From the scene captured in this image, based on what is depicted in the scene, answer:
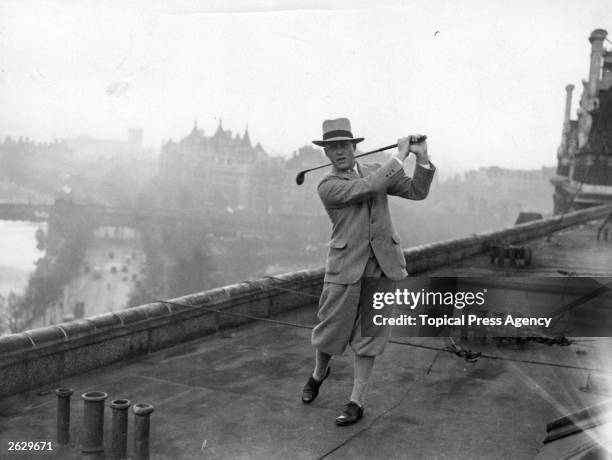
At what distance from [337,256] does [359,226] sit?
0.84 ft

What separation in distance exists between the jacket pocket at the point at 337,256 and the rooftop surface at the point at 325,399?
1014 mm

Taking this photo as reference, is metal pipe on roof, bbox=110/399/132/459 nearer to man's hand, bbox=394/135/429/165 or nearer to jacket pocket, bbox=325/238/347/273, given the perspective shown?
jacket pocket, bbox=325/238/347/273

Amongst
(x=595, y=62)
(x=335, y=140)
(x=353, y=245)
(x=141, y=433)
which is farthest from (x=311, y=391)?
(x=595, y=62)

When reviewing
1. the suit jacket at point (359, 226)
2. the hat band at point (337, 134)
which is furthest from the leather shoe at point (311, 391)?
the hat band at point (337, 134)

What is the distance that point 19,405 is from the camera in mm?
4680

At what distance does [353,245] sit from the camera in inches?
177

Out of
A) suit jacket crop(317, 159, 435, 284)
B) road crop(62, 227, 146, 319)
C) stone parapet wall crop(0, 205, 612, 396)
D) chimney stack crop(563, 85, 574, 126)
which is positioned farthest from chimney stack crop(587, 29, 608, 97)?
road crop(62, 227, 146, 319)

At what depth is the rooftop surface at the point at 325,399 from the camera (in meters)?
4.01

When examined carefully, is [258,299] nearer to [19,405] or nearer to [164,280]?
[19,405]

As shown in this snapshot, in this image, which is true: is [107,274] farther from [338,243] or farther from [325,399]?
[338,243]

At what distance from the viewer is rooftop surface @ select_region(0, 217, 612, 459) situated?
4.01 meters

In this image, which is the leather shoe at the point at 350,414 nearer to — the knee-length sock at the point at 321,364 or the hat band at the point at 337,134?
the knee-length sock at the point at 321,364

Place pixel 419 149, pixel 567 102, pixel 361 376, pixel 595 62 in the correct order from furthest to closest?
pixel 567 102
pixel 595 62
pixel 361 376
pixel 419 149

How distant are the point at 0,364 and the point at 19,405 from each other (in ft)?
1.09
